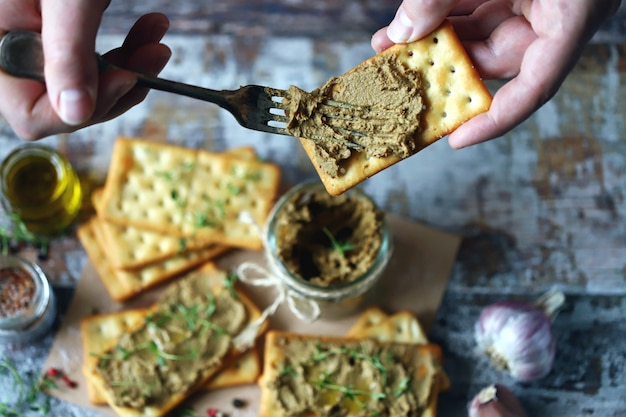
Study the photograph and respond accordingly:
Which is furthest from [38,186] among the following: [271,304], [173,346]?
[271,304]

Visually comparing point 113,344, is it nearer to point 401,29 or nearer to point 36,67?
point 36,67

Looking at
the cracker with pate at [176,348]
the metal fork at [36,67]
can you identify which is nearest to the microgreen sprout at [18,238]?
the cracker with pate at [176,348]

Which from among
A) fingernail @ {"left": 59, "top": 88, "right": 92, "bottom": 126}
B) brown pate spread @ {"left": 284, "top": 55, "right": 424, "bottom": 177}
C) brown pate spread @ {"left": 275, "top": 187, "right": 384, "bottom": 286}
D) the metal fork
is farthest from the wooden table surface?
fingernail @ {"left": 59, "top": 88, "right": 92, "bottom": 126}

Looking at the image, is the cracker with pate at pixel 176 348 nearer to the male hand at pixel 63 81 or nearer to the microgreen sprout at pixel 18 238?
the microgreen sprout at pixel 18 238

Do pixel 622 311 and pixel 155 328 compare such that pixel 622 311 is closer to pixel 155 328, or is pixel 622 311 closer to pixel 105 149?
pixel 155 328

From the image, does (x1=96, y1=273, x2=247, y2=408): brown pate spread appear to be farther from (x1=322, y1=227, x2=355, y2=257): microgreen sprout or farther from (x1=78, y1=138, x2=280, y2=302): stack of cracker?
(x1=322, y1=227, x2=355, y2=257): microgreen sprout

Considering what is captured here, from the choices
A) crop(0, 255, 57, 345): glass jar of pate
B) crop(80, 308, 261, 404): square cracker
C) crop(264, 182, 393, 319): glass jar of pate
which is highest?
crop(264, 182, 393, 319): glass jar of pate

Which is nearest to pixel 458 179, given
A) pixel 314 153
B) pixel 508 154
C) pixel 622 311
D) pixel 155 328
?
pixel 508 154
